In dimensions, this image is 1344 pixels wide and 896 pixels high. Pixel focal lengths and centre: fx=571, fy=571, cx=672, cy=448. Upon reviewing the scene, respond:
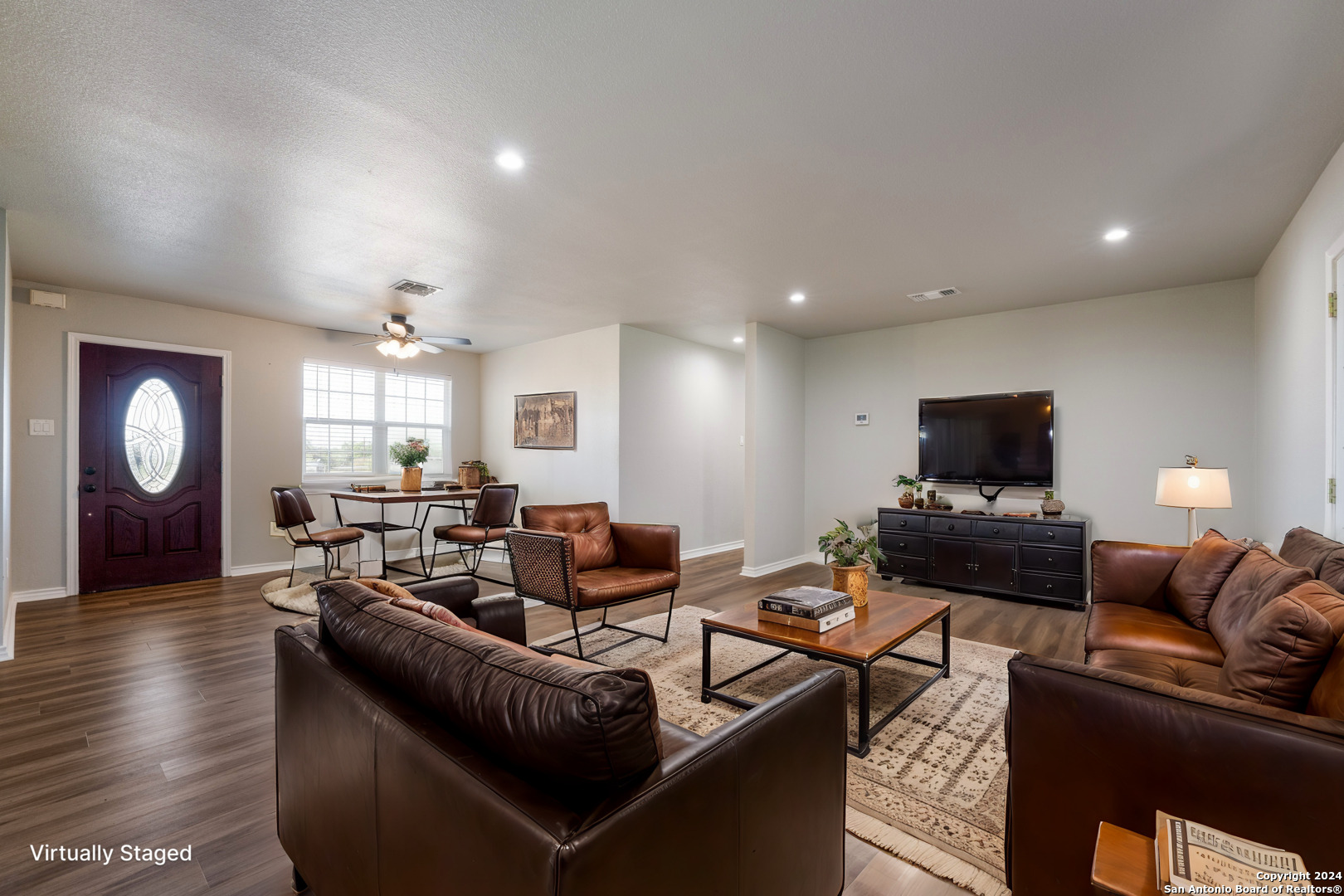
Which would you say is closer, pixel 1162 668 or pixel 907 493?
pixel 1162 668

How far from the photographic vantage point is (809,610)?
96.3 inches

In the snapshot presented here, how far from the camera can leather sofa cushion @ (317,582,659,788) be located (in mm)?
823

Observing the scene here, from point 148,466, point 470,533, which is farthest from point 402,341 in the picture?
point 148,466

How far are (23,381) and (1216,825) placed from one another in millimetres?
7025

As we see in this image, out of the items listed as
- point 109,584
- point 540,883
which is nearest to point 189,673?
point 109,584

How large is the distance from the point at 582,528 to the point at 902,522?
10.0ft

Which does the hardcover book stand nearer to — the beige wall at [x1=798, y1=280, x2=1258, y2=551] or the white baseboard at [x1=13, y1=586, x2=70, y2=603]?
the beige wall at [x1=798, y1=280, x2=1258, y2=551]

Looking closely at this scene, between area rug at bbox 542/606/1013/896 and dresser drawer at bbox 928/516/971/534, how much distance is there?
1.45 metres

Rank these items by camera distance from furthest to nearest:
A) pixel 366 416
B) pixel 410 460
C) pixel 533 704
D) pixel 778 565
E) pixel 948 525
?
pixel 366 416 → pixel 778 565 → pixel 410 460 → pixel 948 525 → pixel 533 704

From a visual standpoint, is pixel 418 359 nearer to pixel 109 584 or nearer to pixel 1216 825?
pixel 109 584

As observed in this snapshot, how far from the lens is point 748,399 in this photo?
5680 millimetres

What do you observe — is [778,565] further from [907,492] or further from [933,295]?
[933,295]

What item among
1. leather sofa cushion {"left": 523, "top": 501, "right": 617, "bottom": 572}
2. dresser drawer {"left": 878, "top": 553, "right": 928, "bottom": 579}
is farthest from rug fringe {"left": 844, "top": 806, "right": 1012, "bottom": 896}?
dresser drawer {"left": 878, "top": 553, "right": 928, "bottom": 579}

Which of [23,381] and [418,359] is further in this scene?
[418,359]
